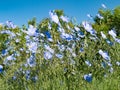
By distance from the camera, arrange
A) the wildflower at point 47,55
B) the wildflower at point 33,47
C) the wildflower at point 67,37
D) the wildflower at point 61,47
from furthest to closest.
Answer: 1. the wildflower at point 61,47
2. the wildflower at point 67,37
3. the wildflower at point 33,47
4. the wildflower at point 47,55

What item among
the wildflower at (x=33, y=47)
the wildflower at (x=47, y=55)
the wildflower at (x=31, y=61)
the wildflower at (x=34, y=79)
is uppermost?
the wildflower at (x=33, y=47)

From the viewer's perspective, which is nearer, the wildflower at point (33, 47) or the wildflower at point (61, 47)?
the wildflower at point (33, 47)

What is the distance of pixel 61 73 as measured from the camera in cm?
652

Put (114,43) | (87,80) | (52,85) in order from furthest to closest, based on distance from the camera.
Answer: (114,43)
(52,85)
(87,80)

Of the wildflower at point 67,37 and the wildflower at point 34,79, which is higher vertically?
the wildflower at point 67,37

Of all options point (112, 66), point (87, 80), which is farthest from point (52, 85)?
point (112, 66)

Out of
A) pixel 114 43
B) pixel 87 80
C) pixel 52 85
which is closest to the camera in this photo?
pixel 87 80

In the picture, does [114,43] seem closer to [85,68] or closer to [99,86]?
[85,68]

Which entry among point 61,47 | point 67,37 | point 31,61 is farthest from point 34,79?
point 67,37

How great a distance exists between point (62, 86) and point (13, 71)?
0.92 m

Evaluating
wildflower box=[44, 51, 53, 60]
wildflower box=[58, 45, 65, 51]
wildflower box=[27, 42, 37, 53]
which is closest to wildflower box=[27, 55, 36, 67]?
wildflower box=[27, 42, 37, 53]

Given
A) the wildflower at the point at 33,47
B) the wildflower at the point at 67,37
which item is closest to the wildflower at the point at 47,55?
the wildflower at the point at 33,47

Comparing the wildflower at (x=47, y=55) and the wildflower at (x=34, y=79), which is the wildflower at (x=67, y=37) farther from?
the wildflower at (x=34, y=79)

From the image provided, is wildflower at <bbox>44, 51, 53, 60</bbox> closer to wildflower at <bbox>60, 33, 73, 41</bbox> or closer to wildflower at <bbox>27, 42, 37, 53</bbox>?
wildflower at <bbox>27, 42, 37, 53</bbox>
